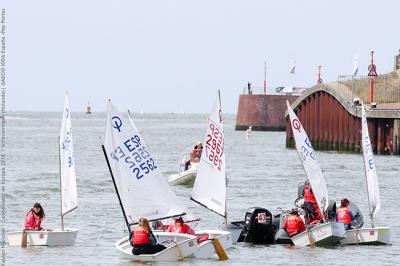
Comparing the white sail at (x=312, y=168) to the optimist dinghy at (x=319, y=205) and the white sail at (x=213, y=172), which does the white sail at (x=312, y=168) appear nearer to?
the optimist dinghy at (x=319, y=205)

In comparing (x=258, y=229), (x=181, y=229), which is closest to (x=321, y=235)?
(x=258, y=229)

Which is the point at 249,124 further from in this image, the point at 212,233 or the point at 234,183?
the point at 212,233

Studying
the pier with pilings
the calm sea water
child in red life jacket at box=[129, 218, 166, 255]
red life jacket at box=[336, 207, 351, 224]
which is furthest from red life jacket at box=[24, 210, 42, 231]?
the pier with pilings

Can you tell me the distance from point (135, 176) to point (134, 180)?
4.1 inches

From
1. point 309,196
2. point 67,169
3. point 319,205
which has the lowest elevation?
point 319,205

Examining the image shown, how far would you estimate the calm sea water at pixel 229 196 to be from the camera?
32.4m

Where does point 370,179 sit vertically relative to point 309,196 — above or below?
above

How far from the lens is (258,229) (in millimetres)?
34281

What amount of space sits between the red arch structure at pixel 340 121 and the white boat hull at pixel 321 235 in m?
39.6

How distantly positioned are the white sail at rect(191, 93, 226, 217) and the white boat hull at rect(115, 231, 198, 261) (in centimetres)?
275

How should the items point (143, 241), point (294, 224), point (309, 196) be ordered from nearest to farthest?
point (143, 241)
point (294, 224)
point (309, 196)

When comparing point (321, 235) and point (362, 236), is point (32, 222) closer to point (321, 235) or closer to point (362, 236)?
point (321, 235)

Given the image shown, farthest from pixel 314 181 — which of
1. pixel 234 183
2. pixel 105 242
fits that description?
pixel 234 183

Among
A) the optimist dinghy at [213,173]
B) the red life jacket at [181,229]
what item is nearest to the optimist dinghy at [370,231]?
the optimist dinghy at [213,173]
